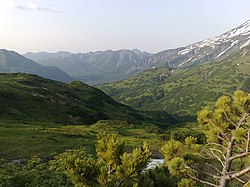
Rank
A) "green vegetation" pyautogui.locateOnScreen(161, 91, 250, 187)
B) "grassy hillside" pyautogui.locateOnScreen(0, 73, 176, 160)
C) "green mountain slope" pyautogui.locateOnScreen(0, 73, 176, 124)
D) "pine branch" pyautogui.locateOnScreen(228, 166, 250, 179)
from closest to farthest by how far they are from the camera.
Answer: "pine branch" pyautogui.locateOnScreen(228, 166, 250, 179) < "green vegetation" pyautogui.locateOnScreen(161, 91, 250, 187) < "grassy hillside" pyautogui.locateOnScreen(0, 73, 176, 160) < "green mountain slope" pyautogui.locateOnScreen(0, 73, 176, 124)

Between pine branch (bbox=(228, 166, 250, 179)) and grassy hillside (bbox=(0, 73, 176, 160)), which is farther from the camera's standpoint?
grassy hillside (bbox=(0, 73, 176, 160))

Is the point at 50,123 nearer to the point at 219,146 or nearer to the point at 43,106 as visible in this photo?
the point at 43,106

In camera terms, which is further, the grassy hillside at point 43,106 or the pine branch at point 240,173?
the grassy hillside at point 43,106

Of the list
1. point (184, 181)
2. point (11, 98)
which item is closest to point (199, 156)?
point (184, 181)

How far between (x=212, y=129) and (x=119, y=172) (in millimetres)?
4783

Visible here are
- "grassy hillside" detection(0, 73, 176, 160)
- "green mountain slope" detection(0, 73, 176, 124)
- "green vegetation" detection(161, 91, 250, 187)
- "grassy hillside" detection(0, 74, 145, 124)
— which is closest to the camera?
"green vegetation" detection(161, 91, 250, 187)

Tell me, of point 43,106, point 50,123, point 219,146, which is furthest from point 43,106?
point 219,146

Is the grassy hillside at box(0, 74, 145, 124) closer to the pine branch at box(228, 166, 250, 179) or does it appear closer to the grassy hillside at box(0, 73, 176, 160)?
the grassy hillside at box(0, 73, 176, 160)

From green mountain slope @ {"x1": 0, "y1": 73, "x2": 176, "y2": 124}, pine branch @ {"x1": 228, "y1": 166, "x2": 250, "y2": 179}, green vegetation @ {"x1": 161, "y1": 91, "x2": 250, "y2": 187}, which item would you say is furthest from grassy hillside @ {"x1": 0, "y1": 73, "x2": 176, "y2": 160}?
pine branch @ {"x1": 228, "y1": 166, "x2": 250, "y2": 179}

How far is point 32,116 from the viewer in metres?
109

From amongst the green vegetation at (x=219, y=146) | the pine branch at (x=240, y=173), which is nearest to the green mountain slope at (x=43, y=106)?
the green vegetation at (x=219, y=146)

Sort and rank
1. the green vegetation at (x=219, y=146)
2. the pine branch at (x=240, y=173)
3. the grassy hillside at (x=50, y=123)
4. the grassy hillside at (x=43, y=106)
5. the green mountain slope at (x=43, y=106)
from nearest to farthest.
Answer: the pine branch at (x=240, y=173)
the green vegetation at (x=219, y=146)
the grassy hillside at (x=50, y=123)
the green mountain slope at (x=43, y=106)
the grassy hillside at (x=43, y=106)

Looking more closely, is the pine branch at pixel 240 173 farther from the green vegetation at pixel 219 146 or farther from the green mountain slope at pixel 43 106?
the green mountain slope at pixel 43 106

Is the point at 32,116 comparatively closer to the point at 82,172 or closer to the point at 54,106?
the point at 54,106
